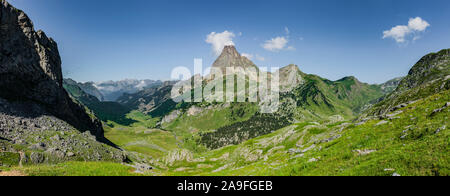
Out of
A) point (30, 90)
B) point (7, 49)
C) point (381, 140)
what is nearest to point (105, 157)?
point (30, 90)

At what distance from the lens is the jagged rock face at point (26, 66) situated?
102250 mm

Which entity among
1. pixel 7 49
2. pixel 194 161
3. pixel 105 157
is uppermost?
pixel 7 49

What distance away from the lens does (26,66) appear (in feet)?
371

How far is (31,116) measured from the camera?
102000 millimetres

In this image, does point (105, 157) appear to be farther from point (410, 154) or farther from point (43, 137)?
point (410, 154)

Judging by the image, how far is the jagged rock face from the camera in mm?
102250

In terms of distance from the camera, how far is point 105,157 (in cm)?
10031
